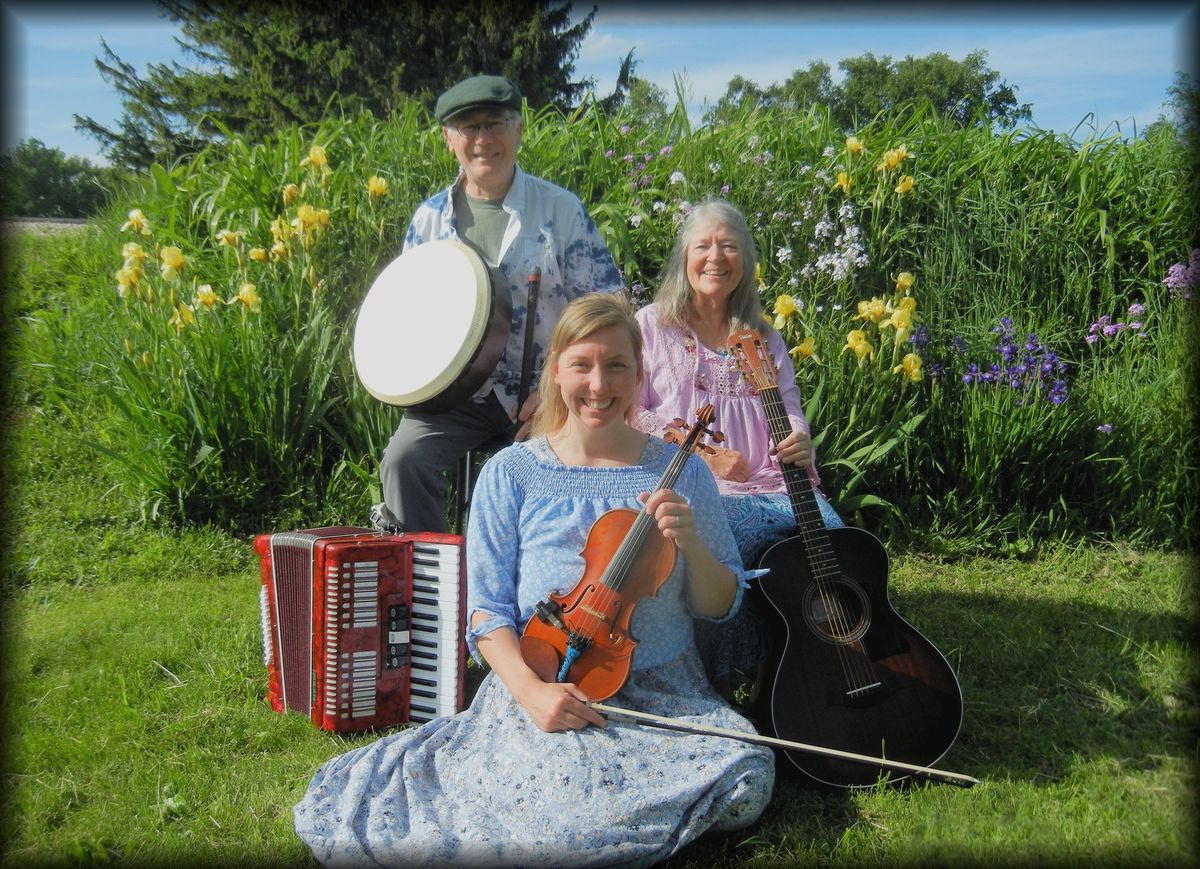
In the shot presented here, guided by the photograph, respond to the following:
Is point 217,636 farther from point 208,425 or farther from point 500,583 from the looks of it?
point 500,583

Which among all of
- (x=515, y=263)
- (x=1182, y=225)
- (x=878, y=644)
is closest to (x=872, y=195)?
(x=1182, y=225)

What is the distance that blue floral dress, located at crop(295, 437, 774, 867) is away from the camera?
216 cm

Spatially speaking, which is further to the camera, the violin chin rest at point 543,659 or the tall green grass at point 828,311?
the tall green grass at point 828,311

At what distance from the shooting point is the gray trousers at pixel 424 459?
134 inches

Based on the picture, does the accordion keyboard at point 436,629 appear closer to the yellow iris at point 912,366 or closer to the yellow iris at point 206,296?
the yellow iris at point 206,296

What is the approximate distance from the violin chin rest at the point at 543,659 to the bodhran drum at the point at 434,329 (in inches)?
45.5

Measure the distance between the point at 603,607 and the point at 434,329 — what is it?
4.61ft

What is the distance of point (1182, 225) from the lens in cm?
568

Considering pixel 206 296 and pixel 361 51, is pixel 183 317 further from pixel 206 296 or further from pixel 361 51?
pixel 361 51

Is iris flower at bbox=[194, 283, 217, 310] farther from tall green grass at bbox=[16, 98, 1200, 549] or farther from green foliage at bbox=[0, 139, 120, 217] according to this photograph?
green foliage at bbox=[0, 139, 120, 217]

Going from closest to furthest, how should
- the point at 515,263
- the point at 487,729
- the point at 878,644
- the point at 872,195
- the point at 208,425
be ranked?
the point at 487,729 < the point at 878,644 < the point at 515,263 < the point at 208,425 < the point at 872,195

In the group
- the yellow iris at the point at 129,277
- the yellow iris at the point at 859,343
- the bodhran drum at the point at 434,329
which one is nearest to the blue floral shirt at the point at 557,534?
the bodhran drum at the point at 434,329

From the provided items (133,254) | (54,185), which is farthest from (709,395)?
(54,185)

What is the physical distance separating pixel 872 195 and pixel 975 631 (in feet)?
8.88
